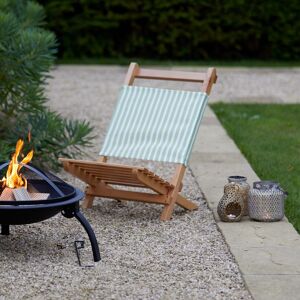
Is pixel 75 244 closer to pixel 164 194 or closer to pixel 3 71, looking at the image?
pixel 164 194

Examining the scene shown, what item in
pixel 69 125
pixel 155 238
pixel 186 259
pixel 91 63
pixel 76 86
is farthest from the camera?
pixel 91 63

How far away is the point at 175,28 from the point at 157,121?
8441 mm

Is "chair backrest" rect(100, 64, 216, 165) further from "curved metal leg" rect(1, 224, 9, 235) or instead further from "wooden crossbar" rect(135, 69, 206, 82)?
"curved metal leg" rect(1, 224, 9, 235)

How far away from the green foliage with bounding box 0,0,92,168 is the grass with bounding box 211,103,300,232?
1.47 m

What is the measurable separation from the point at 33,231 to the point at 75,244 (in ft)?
1.99

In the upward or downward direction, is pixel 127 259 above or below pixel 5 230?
above

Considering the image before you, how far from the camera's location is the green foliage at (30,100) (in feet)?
23.0

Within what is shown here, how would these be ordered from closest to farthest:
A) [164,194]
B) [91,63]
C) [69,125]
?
[164,194]
[69,125]
[91,63]

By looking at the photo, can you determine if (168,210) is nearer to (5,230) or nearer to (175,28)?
(5,230)

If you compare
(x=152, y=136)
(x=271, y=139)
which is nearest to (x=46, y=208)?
(x=152, y=136)

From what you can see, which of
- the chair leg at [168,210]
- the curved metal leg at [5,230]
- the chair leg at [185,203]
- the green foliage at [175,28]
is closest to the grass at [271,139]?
the chair leg at [185,203]

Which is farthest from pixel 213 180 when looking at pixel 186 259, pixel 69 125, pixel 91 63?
pixel 91 63

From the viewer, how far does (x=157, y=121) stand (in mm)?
6422

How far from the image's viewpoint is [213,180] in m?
7.13
